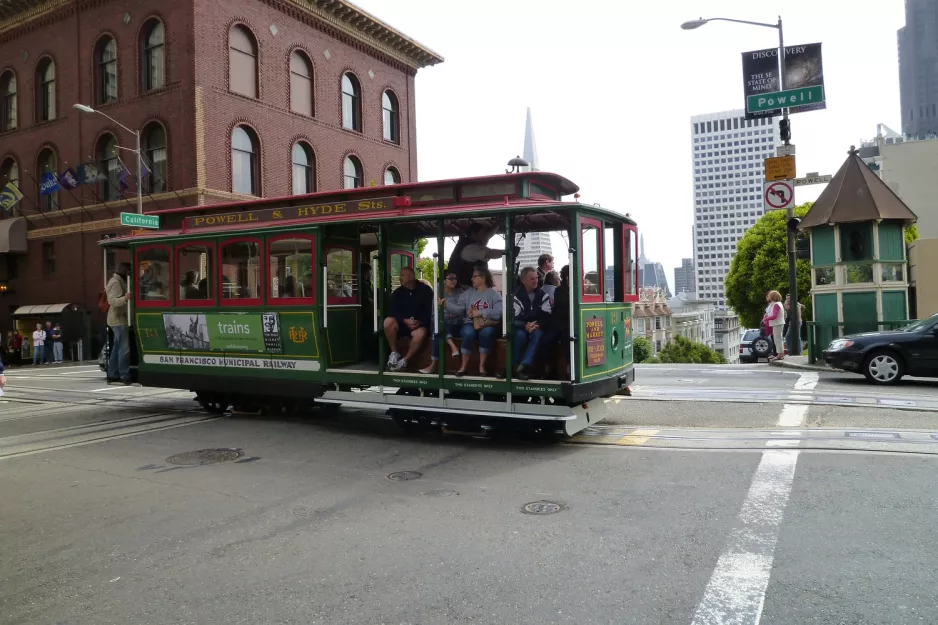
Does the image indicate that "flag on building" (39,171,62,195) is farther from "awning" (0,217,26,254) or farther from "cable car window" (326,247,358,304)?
"cable car window" (326,247,358,304)

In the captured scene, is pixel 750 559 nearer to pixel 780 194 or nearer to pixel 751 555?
pixel 751 555

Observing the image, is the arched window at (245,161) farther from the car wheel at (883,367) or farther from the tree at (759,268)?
the tree at (759,268)

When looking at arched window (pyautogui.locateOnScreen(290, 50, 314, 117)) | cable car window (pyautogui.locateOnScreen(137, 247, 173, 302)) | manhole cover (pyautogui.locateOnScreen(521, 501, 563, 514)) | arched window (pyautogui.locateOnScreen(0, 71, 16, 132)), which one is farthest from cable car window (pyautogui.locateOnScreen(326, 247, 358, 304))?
arched window (pyautogui.locateOnScreen(0, 71, 16, 132))

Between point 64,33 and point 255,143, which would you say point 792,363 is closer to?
point 255,143

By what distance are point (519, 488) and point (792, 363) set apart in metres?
12.6

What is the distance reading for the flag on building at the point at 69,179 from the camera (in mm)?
28750

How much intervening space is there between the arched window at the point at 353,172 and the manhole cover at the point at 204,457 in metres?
28.3

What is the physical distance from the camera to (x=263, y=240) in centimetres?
1022

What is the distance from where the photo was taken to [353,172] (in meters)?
36.4

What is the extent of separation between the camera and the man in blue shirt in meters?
9.39

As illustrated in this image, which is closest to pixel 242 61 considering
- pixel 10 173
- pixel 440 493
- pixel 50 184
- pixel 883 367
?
pixel 50 184

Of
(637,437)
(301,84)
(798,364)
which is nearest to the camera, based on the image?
(637,437)

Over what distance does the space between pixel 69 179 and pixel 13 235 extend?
23.5 feet

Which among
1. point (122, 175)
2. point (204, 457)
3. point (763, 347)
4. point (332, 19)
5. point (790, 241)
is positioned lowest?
point (204, 457)
